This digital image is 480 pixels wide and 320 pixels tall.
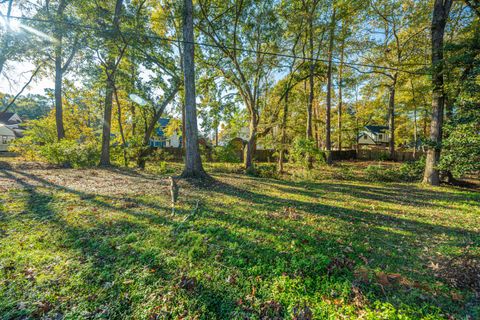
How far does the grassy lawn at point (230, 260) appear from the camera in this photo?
1.89 metres

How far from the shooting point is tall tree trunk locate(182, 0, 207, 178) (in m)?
6.91

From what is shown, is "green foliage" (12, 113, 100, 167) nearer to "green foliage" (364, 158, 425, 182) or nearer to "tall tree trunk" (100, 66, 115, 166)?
"tall tree trunk" (100, 66, 115, 166)

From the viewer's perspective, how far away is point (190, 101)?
7141 mm

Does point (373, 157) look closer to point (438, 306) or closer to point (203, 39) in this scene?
point (203, 39)

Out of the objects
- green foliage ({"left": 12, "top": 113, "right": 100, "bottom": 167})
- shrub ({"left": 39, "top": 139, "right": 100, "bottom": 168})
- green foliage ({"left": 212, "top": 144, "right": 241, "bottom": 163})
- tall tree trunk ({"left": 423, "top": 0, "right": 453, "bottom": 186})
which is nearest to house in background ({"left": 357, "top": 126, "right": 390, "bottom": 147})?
tall tree trunk ({"left": 423, "top": 0, "right": 453, "bottom": 186})

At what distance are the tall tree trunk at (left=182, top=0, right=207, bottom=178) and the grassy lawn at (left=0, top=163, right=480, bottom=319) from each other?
8.81 feet

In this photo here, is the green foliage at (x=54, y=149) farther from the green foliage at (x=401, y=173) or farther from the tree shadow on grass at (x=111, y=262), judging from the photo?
the green foliage at (x=401, y=173)

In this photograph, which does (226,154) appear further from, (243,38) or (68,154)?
(68,154)

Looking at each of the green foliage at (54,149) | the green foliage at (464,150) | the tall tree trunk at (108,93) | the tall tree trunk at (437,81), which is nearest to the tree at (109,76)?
the tall tree trunk at (108,93)

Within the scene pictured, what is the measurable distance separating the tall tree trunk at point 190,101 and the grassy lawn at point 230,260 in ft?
8.81

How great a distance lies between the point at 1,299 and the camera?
6.08ft

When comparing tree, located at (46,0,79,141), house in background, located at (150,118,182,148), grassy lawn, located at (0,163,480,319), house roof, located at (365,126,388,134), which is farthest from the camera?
house roof, located at (365,126,388,134)

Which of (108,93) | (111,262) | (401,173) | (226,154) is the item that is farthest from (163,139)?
(111,262)

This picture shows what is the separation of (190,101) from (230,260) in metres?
5.99
